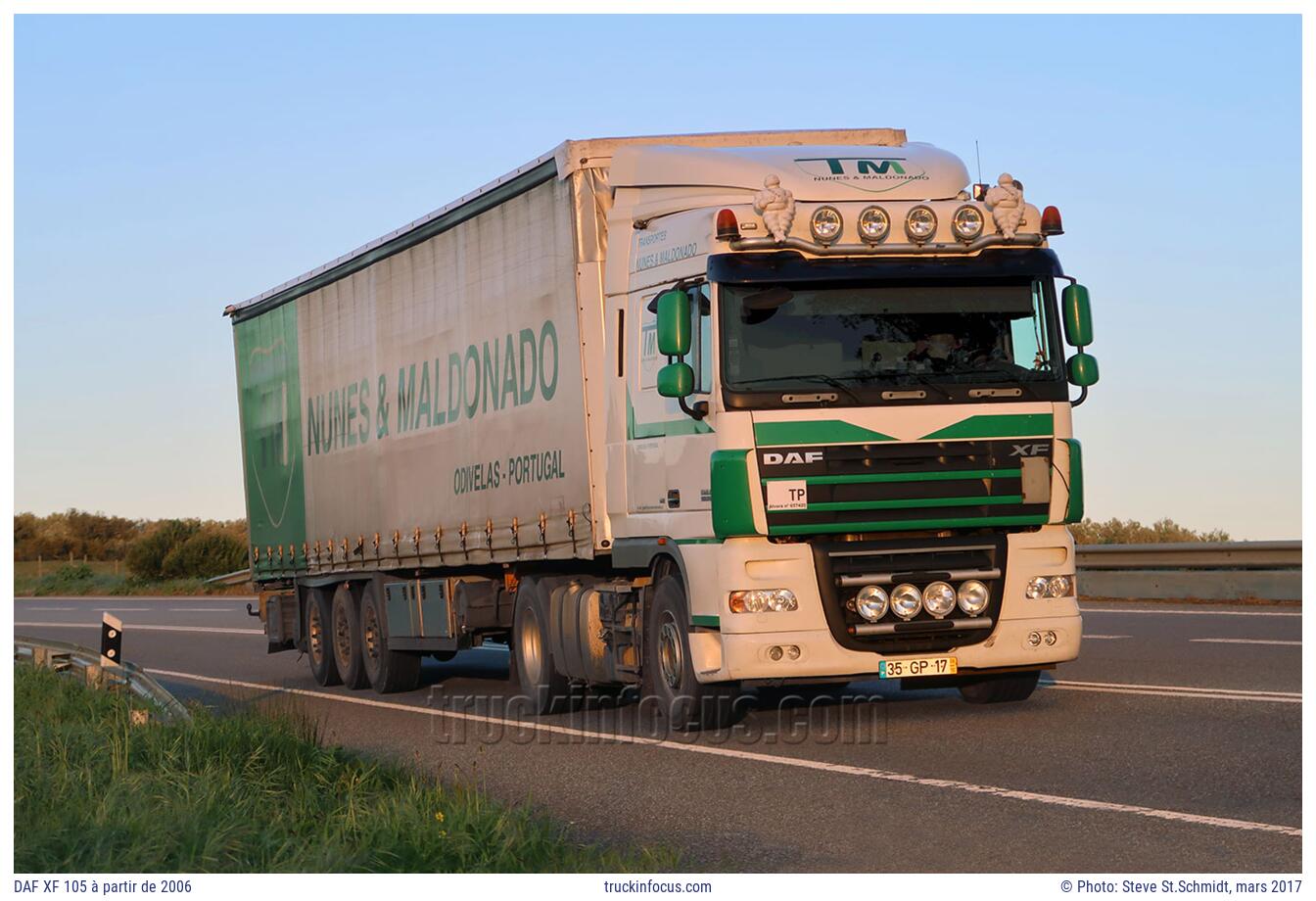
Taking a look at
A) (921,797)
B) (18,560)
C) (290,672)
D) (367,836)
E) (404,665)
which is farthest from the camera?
(18,560)

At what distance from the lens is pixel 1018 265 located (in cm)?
1262

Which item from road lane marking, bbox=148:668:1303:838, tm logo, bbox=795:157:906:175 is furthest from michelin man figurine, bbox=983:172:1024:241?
road lane marking, bbox=148:668:1303:838

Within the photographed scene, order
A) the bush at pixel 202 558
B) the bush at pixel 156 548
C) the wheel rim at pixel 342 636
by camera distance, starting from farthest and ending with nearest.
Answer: the bush at pixel 156 548, the bush at pixel 202 558, the wheel rim at pixel 342 636

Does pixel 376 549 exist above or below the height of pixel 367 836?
above

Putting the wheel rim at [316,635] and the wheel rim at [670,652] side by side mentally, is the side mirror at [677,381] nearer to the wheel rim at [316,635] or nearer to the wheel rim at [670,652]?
the wheel rim at [670,652]

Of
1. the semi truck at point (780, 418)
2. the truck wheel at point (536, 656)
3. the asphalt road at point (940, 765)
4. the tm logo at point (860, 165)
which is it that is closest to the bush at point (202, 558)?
the asphalt road at point (940, 765)

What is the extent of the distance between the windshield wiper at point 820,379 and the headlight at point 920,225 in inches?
43.0

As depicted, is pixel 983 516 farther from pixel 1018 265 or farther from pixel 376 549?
pixel 376 549

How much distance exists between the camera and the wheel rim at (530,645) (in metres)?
15.5

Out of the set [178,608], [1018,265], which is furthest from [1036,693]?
[178,608]

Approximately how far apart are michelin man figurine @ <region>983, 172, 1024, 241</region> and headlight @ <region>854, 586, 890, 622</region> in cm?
243

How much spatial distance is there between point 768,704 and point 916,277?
393 centimetres

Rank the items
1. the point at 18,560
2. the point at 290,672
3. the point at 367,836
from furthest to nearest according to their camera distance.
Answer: the point at 18,560 → the point at 290,672 → the point at 367,836

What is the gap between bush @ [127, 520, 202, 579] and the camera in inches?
2450
